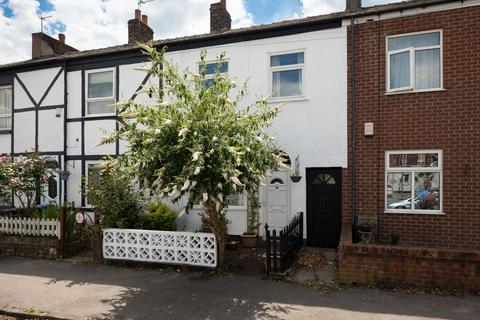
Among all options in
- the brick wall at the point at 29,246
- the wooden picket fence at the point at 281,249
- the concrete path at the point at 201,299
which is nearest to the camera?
the concrete path at the point at 201,299

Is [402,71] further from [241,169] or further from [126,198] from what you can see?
[126,198]

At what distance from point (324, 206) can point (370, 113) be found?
8.80 ft

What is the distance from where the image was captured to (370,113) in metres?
9.14

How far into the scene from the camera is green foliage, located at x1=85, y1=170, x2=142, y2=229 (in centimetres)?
856

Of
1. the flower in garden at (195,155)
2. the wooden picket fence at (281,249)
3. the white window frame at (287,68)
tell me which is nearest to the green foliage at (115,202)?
the flower in garden at (195,155)

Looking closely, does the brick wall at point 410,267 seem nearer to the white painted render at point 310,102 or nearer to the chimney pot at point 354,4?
the white painted render at point 310,102

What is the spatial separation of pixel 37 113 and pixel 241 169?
942cm

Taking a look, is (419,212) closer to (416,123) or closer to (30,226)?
(416,123)

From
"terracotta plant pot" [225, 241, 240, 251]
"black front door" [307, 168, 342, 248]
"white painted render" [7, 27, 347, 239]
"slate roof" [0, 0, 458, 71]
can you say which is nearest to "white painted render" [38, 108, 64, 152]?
"white painted render" [7, 27, 347, 239]

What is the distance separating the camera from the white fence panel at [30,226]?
9148 millimetres

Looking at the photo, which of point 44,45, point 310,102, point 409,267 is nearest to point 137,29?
point 44,45

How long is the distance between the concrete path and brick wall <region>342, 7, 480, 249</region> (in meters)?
2.88

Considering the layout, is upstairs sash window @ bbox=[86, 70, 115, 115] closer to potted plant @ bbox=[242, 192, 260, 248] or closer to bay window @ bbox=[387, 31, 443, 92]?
potted plant @ bbox=[242, 192, 260, 248]

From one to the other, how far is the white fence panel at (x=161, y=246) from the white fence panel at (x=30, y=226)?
1738 millimetres
